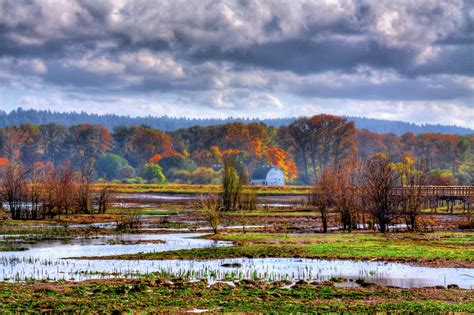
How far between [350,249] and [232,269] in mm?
9225

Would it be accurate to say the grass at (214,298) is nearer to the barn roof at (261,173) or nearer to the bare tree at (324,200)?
the bare tree at (324,200)

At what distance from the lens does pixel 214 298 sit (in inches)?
968

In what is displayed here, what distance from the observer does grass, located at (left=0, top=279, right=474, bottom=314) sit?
75.0 feet

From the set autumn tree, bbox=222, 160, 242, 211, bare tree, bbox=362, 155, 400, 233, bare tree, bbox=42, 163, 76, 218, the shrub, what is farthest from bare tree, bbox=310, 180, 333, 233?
the shrub

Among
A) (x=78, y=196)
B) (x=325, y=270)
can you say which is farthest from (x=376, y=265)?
(x=78, y=196)

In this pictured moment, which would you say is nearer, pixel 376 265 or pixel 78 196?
pixel 376 265

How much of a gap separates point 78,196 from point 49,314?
5038 cm

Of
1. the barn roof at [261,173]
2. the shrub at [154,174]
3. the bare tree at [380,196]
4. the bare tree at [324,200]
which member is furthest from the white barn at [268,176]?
the bare tree at [380,196]

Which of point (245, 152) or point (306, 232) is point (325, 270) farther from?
point (245, 152)

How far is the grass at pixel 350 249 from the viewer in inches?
1437

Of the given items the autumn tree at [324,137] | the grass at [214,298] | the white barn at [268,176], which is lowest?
the grass at [214,298]

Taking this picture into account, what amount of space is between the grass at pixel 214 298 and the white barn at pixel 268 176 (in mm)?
136586

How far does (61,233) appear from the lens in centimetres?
4997

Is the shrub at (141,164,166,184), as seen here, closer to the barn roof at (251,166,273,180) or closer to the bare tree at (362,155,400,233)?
the barn roof at (251,166,273,180)
